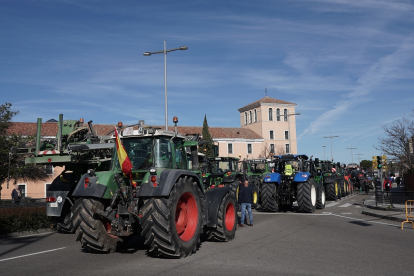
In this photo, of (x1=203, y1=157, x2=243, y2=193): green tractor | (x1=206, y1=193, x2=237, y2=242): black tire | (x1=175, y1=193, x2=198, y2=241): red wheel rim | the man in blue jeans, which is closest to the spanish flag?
(x1=175, y1=193, x2=198, y2=241): red wheel rim

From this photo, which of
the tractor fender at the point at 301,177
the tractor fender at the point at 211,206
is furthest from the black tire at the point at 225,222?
the tractor fender at the point at 301,177

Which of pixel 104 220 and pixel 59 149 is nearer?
pixel 104 220

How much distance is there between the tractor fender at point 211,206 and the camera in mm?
10480

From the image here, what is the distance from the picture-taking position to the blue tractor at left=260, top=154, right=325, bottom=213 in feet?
62.7

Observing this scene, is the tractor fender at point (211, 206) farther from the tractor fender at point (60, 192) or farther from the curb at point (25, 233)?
the curb at point (25, 233)

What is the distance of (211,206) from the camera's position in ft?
35.2

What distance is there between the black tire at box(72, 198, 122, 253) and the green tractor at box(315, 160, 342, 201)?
17.0 metres

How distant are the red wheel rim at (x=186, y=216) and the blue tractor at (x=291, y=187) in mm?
10091

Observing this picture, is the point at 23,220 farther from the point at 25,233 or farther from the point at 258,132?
the point at 258,132

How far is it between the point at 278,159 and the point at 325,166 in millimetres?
7999

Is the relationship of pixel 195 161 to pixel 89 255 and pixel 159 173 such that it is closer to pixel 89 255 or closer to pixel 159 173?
pixel 159 173

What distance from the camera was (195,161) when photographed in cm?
1077

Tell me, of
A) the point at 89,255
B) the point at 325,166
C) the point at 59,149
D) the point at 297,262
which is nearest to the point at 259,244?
the point at 297,262

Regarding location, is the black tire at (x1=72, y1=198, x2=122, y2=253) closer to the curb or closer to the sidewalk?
the curb
